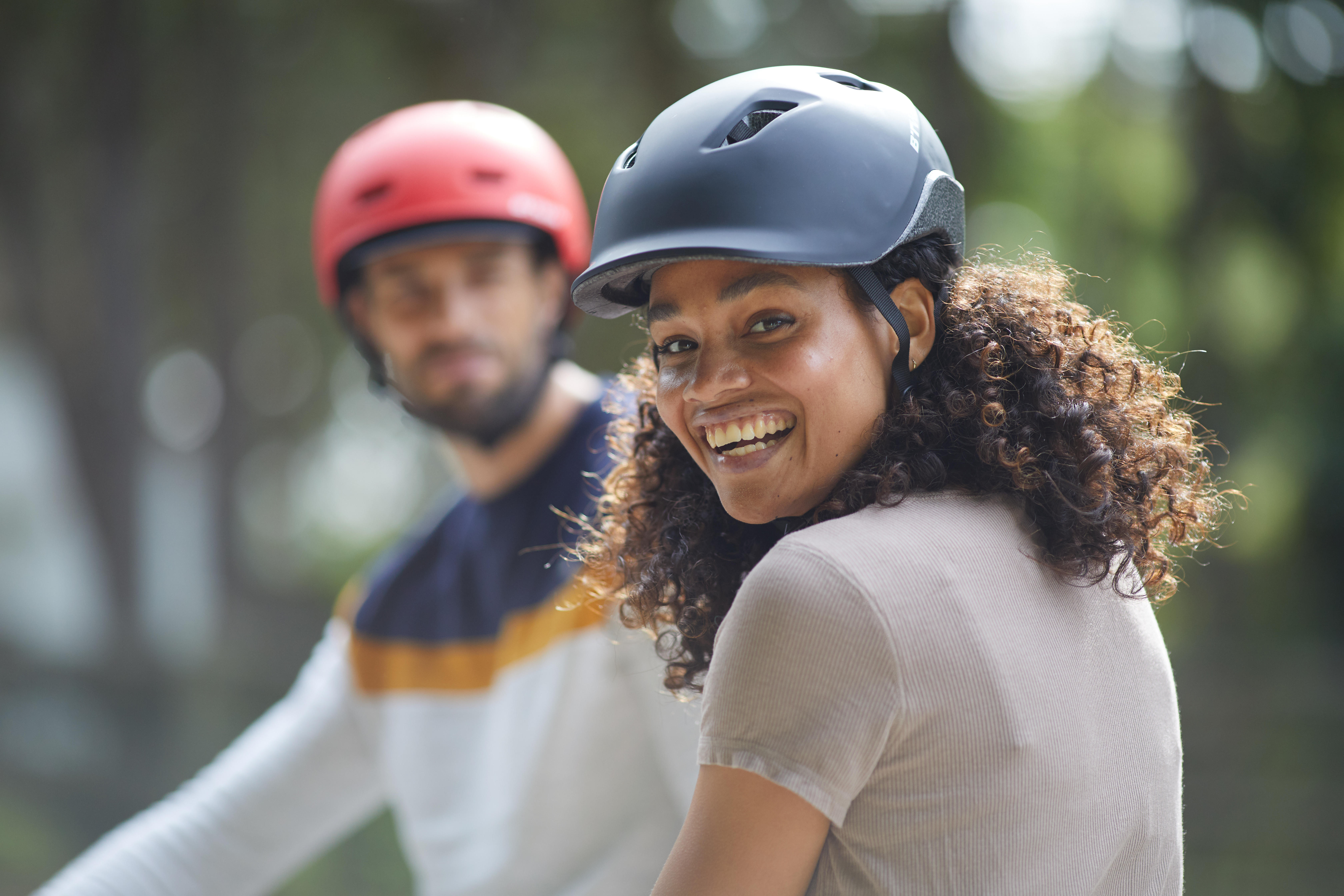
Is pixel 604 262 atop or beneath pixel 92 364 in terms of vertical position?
atop

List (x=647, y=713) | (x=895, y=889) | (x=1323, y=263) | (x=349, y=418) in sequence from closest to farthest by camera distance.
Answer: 1. (x=895, y=889)
2. (x=647, y=713)
3. (x=1323, y=263)
4. (x=349, y=418)

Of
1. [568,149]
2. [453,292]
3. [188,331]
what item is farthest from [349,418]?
[453,292]

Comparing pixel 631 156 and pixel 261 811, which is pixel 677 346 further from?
pixel 261 811

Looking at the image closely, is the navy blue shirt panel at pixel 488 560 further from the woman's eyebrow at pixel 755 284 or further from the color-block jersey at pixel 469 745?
the woman's eyebrow at pixel 755 284

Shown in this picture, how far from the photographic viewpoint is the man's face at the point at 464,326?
3074 millimetres

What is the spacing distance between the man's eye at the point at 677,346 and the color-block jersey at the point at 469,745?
0.86 metres

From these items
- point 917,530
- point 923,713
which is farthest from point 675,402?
point 923,713

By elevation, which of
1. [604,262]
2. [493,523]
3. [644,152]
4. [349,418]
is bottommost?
[349,418]

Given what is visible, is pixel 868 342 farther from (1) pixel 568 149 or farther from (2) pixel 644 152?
(1) pixel 568 149

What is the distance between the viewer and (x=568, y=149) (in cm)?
1103

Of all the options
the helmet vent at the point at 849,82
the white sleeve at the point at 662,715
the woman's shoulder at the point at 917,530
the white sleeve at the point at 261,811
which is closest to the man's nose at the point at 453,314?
the white sleeve at the point at 261,811

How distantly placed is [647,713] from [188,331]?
1241 centimetres

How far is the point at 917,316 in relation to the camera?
1.57 meters

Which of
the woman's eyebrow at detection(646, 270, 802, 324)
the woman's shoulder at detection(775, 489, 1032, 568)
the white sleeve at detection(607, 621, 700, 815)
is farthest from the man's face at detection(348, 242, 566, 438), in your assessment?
the woman's shoulder at detection(775, 489, 1032, 568)
